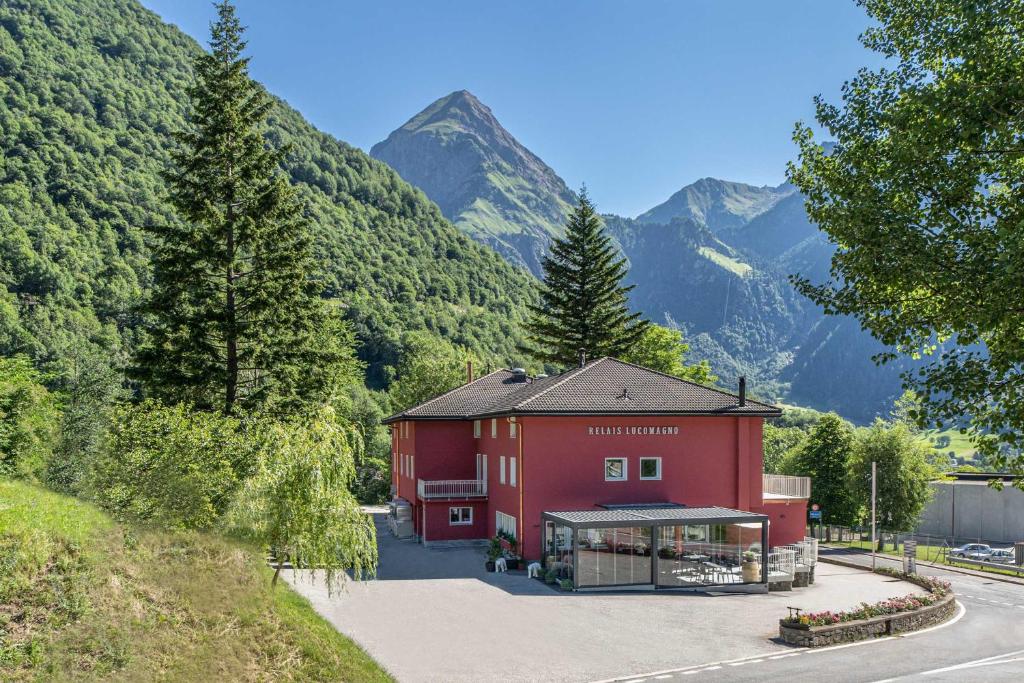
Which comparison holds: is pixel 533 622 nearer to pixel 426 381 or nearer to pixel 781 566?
pixel 781 566

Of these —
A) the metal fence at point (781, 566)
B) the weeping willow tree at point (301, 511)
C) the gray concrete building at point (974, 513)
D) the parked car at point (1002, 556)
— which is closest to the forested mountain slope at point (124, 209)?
the gray concrete building at point (974, 513)

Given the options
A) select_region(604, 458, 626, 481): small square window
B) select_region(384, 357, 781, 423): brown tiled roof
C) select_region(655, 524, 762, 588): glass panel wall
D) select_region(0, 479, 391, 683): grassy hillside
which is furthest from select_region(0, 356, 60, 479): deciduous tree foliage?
select_region(655, 524, 762, 588): glass panel wall

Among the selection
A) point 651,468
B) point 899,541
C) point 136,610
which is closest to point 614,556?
point 651,468

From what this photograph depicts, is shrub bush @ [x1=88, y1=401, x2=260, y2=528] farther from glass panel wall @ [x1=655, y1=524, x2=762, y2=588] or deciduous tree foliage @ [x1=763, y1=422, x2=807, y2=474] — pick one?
Result: deciduous tree foliage @ [x1=763, y1=422, x2=807, y2=474]

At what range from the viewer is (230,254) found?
28078 mm

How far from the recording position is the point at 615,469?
31859 mm

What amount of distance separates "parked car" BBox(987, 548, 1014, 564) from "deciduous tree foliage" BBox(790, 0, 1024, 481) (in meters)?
38.4

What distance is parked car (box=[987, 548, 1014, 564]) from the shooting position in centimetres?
4200

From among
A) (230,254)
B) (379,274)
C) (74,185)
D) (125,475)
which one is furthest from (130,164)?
(125,475)

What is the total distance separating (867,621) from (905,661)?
2814 mm

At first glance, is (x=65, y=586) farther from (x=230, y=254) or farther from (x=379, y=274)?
(x=379, y=274)

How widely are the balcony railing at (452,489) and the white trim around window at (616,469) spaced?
6506 millimetres

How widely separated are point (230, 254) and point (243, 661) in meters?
17.6

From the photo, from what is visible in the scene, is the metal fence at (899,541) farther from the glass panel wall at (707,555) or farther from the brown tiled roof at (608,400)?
the glass panel wall at (707,555)
